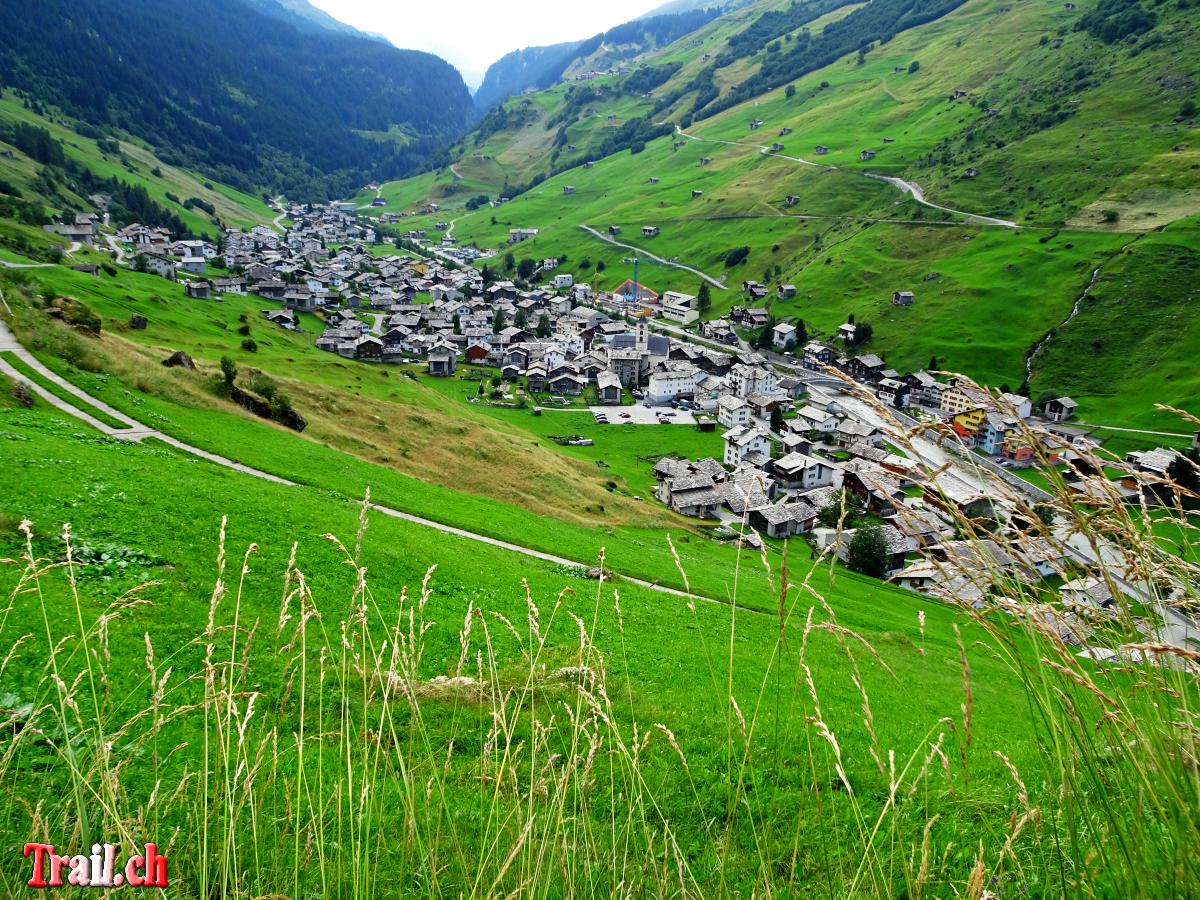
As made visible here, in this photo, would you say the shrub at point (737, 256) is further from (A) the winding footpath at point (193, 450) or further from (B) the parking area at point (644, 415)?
(A) the winding footpath at point (193, 450)

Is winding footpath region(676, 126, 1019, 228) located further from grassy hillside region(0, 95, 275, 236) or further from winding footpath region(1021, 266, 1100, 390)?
grassy hillside region(0, 95, 275, 236)

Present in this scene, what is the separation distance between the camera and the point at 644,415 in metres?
100

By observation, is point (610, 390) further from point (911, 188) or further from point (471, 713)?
point (911, 188)

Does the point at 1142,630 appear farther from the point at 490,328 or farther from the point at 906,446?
the point at 490,328

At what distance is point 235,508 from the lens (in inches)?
750

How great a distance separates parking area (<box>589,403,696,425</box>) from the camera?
96562 millimetres

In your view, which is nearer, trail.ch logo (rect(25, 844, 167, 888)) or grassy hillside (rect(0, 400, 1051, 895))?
trail.ch logo (rect(25, 844, 167, 888))

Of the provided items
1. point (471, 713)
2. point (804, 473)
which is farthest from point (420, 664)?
point (804, 473)

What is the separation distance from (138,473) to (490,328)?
11047cm

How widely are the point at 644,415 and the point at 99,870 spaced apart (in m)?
97.9

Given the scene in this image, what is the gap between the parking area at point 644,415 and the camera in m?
96.6

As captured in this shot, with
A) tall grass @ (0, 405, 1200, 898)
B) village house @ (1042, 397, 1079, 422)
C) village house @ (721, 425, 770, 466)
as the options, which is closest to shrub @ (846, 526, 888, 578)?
village house @ (721, 425, 770, 466)

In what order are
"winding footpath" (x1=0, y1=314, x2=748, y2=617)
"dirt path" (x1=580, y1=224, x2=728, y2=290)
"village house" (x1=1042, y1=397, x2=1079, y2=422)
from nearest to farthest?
"winding footpath" (x1=0, y1=314, x2=748, y2=617) < "village house" (x1=1042, y1=397, x2=1079, y2=422) < "dirt path" (x1=580, y1=224, x2=728, y2=290)

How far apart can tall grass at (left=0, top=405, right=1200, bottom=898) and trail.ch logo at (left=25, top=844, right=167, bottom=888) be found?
4.6 inches
